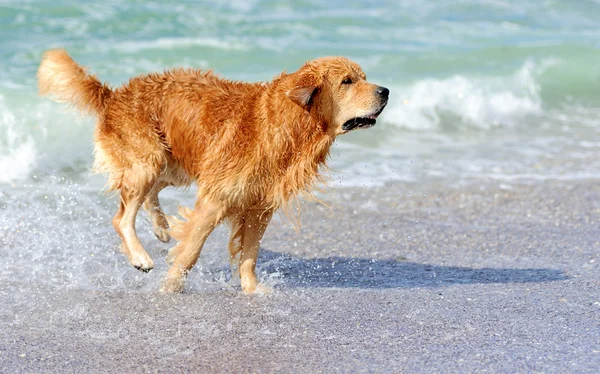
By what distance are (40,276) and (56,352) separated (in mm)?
1499

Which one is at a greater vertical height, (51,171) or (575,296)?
(575,296)

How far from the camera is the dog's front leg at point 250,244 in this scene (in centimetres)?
600

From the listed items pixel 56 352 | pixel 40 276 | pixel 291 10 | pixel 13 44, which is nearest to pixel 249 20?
pixel 291 10

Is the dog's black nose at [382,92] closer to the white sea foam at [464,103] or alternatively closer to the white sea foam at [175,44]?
the white sea foam at [464,103]

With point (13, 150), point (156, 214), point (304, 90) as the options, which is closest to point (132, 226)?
point (156, 214)

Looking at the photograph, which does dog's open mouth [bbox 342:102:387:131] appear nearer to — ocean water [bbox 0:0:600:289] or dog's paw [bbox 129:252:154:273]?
dog's paw [bbox 129:252:154:273]

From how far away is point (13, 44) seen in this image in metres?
15.0

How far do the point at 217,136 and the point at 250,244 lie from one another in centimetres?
90

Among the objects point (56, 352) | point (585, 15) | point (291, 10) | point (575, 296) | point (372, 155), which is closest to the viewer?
point (56, 352)

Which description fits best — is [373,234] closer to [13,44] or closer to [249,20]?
[13,44]

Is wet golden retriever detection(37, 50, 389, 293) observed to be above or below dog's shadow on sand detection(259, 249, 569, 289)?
above

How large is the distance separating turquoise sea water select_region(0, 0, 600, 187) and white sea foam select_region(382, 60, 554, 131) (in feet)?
0.11

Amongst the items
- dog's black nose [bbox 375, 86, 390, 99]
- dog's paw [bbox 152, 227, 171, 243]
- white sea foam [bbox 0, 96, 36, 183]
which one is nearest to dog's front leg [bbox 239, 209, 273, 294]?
dog's paw [bbox 152, 227, 171, 243]

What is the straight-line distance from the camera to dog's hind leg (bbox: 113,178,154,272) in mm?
5970
